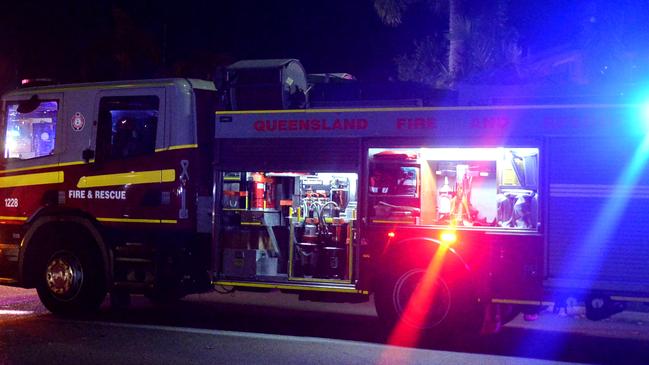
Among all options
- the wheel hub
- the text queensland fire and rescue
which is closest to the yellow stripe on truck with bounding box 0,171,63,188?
the text queensland fire and rescue

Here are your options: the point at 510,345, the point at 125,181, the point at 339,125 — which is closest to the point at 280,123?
the point at 339,125

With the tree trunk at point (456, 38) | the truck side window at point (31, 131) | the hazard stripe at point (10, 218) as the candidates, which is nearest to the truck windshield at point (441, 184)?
the truck side window at point (31, 131)

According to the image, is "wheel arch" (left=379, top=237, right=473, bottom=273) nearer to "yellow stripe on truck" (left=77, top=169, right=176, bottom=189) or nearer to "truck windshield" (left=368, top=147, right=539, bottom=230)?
"truck windshield" (left=368, top=147, right=539, bottom=230)

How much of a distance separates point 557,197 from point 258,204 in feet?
11.9

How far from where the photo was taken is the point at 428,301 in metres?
8.38

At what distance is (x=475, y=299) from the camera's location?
8141mm

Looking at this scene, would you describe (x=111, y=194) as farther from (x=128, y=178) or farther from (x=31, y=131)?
(x=31, y=131)

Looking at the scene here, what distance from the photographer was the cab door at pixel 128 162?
30.8 feet

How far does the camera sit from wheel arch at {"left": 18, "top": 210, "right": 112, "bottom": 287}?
31.5ft

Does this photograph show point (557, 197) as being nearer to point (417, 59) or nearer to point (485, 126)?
point (485, 126)

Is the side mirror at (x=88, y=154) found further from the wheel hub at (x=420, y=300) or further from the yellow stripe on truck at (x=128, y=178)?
the wheel hub at (x=420, y=300)

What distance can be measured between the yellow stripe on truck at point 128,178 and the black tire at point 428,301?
2933mm

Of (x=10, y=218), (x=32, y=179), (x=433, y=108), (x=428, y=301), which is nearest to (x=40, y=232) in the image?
(x=10, y=218)

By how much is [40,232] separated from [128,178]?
1.39 meters
